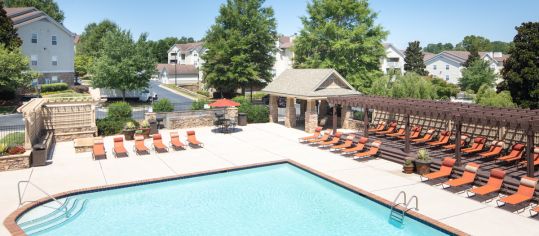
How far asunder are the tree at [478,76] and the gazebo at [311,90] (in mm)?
41890

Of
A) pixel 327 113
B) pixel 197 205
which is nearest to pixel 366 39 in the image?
pixel 327 113

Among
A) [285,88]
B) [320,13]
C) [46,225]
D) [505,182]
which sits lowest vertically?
[46,225]

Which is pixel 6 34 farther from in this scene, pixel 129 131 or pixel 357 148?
pixel 357 148

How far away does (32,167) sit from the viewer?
18.5 meters

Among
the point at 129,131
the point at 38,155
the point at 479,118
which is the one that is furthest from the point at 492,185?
the point at 129,131

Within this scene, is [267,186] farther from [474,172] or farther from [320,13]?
[320,13]

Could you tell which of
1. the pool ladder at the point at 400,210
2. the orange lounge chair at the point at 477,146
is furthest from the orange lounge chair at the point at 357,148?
the pool ladder at the point at 400,210

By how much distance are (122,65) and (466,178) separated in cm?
3863

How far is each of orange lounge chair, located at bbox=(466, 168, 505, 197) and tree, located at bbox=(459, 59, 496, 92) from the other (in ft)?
175

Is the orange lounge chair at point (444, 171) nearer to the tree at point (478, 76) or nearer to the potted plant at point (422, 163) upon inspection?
the potted plant at point (422, 163)

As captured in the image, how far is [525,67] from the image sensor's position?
38906 mm

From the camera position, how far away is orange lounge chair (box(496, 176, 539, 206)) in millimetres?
12867

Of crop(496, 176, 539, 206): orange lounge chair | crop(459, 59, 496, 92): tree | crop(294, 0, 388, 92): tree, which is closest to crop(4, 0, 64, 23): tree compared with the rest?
crop(294, 0, 388, 92): tree

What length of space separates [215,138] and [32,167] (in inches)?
433
